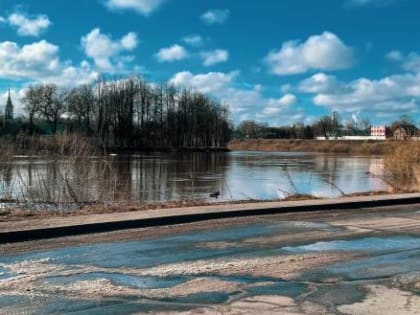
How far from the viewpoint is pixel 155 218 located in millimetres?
11914

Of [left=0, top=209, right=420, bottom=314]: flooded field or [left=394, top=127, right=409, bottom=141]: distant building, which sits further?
[left=394, top=127, right=409, bottom=141]: distant building

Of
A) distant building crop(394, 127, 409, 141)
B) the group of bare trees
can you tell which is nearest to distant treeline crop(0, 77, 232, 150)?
the group of bare trees

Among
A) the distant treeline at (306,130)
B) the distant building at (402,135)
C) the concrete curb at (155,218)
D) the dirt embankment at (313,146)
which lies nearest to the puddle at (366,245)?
the concrete curb at (155,218)

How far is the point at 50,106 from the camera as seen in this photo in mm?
111000

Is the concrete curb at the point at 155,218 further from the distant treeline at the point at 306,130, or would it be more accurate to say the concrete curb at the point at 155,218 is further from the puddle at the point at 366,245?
the distant treeline at the point at 306,130

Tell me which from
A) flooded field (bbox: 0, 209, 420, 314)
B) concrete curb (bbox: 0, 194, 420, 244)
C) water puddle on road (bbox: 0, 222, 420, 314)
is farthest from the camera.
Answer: concrete curb (bbox: 0, 194, 420, 244)

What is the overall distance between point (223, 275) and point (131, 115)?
4547 inches

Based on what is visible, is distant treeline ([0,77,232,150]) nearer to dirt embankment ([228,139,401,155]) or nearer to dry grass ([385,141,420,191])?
dirt embankment ([228,139,401,155])

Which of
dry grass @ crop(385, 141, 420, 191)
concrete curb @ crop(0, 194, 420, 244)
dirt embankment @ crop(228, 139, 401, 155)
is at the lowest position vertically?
concrete curb @ crop(0, 194, 420, 244)

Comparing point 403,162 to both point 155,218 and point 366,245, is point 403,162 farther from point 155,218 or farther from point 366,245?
point 366,245

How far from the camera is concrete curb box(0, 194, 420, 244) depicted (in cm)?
1015

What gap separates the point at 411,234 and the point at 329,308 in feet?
19.0

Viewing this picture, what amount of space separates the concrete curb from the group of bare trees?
289 ft

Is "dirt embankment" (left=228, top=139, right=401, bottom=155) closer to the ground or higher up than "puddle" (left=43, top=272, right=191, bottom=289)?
higher up
